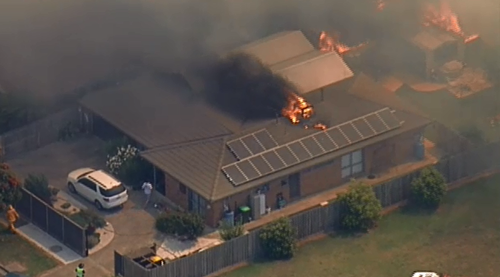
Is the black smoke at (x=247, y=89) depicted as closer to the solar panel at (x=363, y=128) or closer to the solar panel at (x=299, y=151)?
the solar panel at (x=299, y=151)

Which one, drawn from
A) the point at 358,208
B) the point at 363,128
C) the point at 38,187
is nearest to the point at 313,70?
the point at 363,128

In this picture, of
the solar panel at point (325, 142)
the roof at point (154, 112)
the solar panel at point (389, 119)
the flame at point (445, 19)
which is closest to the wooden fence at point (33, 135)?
the roof at point (154, 112)

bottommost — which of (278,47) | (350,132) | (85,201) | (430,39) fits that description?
(85,201)

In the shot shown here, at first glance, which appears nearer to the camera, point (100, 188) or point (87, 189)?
point (100, 188)

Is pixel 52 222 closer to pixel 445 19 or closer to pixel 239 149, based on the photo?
pixel 239 149

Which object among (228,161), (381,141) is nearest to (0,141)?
(228,161)

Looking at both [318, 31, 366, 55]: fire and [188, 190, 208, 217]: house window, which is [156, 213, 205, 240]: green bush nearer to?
[188, 190, 208, 217]: house window

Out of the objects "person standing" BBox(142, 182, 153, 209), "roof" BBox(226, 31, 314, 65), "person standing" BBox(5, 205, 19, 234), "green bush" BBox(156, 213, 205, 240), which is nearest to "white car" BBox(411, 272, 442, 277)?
"green bush" BBox(156, 213, 205, 240)
